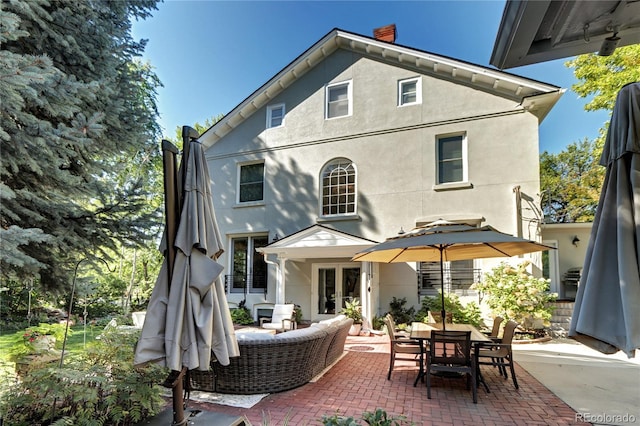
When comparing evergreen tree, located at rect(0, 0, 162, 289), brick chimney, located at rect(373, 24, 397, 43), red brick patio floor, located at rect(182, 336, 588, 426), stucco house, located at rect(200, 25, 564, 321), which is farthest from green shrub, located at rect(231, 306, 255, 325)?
brick chimney, located at rect(373, 24, 397, 43)

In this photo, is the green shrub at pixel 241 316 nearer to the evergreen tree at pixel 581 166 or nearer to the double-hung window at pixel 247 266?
the double-hung window at pixel 247 266

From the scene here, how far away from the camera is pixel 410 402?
479cm

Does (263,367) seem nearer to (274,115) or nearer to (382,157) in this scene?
(382,157)

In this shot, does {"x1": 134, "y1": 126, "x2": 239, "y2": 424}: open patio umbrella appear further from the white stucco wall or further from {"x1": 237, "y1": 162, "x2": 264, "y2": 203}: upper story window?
{"x1": 237, "y1": 162, "x2": 264, "y2": 203}: upper story window

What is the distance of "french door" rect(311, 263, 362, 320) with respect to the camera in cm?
1184

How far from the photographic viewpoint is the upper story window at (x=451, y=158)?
11086 millimetres

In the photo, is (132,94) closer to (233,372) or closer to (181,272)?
(181,272)

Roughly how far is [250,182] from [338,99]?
4964 mm

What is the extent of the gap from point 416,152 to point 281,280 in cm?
641

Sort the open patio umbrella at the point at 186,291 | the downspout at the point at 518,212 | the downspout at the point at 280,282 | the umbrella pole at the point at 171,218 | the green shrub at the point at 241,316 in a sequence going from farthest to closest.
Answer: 1. the green shrub at the point at 241,316
2. the downspout at the point at 280,282
3. the downspout at the point at 518,212
4. the umbrella pole at the point at 171,218
5. the open patio umbrella at the point at 186,291

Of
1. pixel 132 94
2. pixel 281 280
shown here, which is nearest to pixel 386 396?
pixel 132 94

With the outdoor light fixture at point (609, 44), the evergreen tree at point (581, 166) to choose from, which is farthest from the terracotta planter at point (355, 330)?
the evergreen tree at point (581, 166)

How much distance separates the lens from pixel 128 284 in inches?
629

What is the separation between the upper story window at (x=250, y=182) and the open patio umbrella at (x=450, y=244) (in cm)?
805
